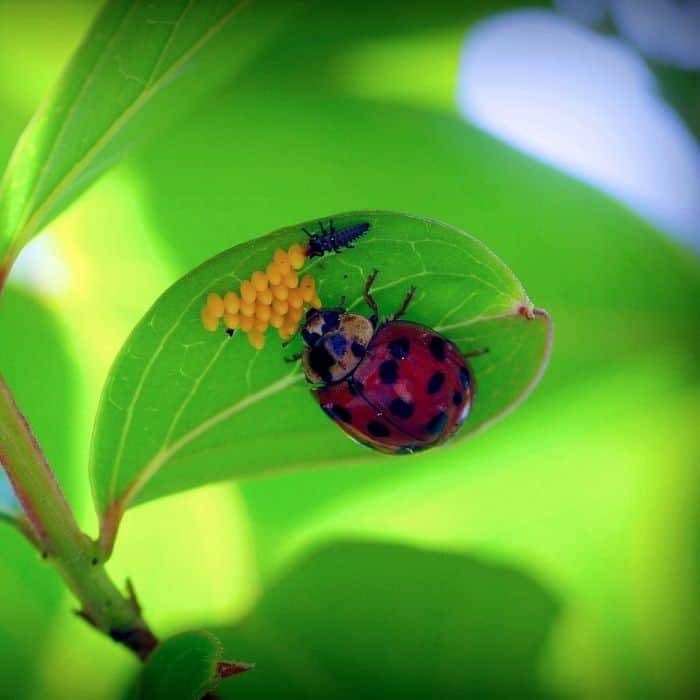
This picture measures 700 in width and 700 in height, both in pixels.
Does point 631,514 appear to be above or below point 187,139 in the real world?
below

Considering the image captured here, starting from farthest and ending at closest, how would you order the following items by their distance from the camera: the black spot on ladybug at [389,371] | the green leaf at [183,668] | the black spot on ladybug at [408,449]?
the black spot on ladybug at [389,371], the black spot on ladybug at [408,449], the green leaf at [183,668]

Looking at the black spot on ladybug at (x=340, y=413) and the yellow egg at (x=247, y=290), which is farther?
the black spot on ladybug at (x=340, y=413)

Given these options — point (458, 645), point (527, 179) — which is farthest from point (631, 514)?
point (527, 179)

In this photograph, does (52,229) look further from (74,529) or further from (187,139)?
(74,529)

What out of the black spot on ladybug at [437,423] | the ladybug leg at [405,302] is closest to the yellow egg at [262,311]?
the ladybug leg at [405,302]

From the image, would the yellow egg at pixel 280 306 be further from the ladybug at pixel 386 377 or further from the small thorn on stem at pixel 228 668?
the small thorn on stem at pixel 228 668

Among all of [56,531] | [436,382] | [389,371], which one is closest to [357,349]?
[389,371]

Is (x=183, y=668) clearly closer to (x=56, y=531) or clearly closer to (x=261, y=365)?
(x=56, y=531)
